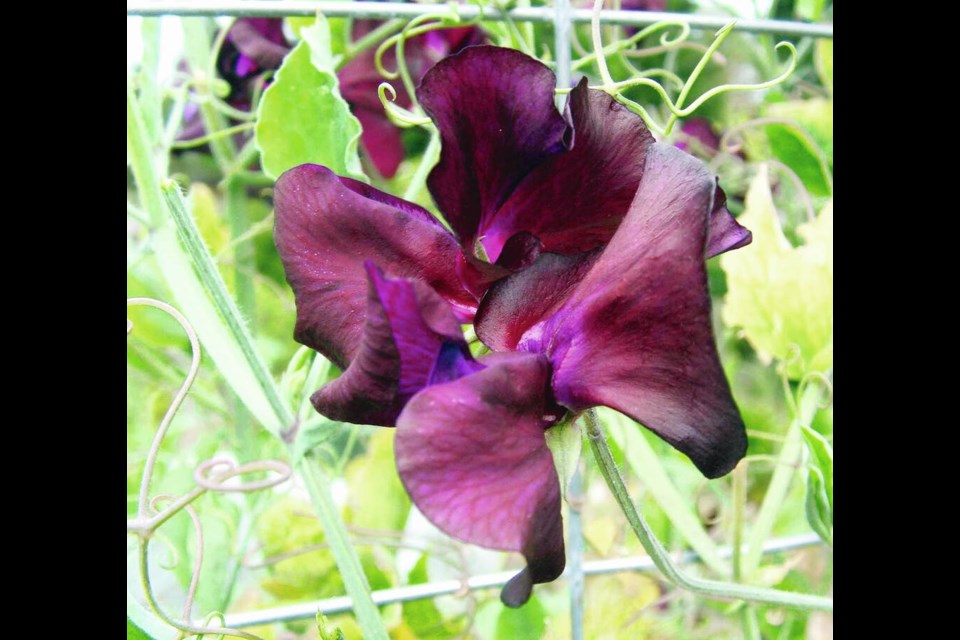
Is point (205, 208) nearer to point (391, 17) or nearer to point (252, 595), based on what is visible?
point (391, 17)

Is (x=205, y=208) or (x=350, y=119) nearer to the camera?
(x=350, y=119)

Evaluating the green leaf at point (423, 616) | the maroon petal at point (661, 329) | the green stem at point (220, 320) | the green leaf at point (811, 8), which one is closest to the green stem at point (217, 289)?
the green stem at point (220, 320)

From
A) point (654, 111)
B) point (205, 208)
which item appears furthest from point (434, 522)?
point (654, 111)

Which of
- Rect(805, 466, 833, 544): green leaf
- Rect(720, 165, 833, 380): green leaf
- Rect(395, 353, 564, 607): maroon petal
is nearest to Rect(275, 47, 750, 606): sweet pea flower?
Rect(395, 353, 564, 607): maroon petal

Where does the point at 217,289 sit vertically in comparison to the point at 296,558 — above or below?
above

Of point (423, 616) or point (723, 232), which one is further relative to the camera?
point (423, 616)

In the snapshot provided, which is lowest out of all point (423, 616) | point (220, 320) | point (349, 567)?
point (423, 616)

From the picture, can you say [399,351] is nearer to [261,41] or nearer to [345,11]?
[345,11]

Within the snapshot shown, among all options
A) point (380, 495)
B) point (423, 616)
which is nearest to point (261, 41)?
point (380, 495)
